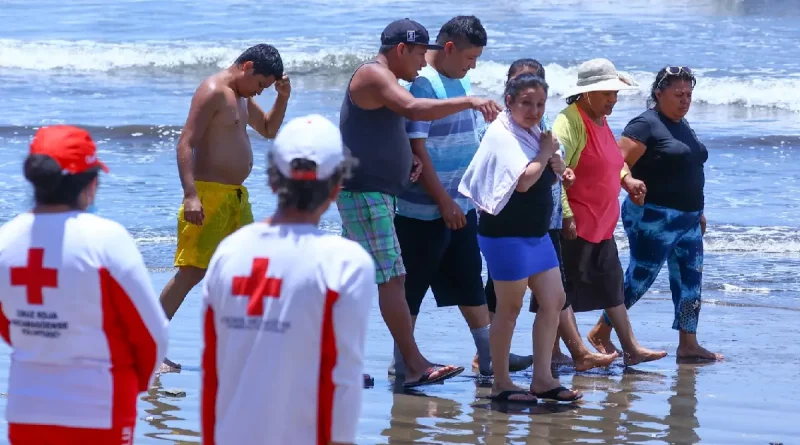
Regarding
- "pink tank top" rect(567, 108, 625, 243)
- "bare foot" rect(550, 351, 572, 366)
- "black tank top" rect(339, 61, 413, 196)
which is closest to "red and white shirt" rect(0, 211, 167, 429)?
"black tank top" rect(339, 61, 413, 196)

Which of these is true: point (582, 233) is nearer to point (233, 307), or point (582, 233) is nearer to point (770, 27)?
point (233, 307)

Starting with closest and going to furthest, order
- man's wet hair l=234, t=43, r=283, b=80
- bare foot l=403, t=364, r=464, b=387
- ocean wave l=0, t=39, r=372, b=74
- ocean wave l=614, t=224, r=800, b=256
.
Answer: bare foot l=403, t=364, r=464, b=387
man's wet hair l=234, t=43, r=283, b=80
ocean wave l=614, t=224, r=800, b=256
ocean wave l=0, t=39, r=372, b=74

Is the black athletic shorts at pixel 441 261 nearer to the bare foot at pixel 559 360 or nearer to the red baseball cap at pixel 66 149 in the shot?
the bare foot at pixel 559 360

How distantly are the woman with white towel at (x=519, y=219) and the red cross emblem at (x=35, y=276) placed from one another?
2.71 metres

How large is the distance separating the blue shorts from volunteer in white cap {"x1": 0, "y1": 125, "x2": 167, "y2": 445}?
105 inches

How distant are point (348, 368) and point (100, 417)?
607mm

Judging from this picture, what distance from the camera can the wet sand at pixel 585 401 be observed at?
507 centimetres

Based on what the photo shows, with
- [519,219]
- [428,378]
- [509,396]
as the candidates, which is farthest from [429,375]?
[519,219]

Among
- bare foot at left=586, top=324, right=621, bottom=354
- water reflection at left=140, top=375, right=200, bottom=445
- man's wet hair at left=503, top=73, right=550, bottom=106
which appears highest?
man's wet hair at left=503, top=73, right=550, bottom=106

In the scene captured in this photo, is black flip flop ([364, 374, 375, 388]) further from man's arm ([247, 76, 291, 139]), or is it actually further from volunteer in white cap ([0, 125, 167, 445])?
volunteer in white cap ([0, 125, 167, 445])

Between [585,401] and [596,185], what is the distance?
1.14m

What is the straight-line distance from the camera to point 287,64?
74.9ft

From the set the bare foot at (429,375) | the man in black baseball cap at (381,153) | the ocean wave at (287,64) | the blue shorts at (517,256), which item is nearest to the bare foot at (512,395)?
the bare foot at (429,375)

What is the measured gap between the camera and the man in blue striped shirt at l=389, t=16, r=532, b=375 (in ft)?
19.4
